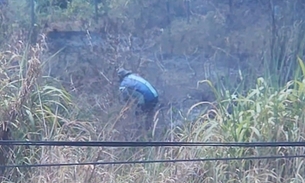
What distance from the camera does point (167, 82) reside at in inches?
259

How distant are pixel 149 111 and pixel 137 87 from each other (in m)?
0.21

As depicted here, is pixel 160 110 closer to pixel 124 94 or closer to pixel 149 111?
pixel 149 111

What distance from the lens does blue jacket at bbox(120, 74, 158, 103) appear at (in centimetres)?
606

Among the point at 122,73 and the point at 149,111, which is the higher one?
the point at 122,73

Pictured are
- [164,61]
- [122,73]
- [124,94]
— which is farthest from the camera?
[164,61]

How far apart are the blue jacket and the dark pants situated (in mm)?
33

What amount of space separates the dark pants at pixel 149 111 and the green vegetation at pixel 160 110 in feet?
0.22

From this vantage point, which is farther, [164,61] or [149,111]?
[164,61]

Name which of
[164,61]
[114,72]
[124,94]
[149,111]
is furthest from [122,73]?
[164,61]

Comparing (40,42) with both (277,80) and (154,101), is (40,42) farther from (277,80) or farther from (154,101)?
(277,80)

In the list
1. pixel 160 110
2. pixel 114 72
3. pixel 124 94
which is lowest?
pixel 160 110

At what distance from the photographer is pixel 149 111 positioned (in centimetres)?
Answer: 609

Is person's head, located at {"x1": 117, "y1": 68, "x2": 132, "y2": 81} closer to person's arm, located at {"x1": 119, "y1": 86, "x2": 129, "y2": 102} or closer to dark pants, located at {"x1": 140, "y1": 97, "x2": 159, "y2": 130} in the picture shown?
person's arm, located at {"x1": 119, "y1": 86, "x2": 129, "y2": 102}

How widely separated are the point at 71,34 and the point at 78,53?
0.19 meters
